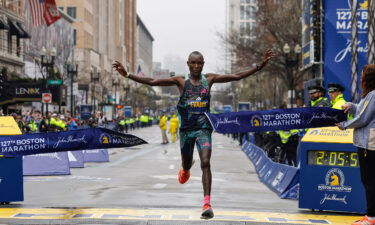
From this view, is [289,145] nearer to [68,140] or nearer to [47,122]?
[68,140]

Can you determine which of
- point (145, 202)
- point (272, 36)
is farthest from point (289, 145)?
point (272, 36)

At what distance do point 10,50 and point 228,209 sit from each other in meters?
53.4

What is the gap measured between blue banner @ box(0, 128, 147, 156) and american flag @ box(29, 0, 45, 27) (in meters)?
33.0

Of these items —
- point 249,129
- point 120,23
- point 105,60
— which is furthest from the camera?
point 120,23

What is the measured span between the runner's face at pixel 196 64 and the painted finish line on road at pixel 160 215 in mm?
1792

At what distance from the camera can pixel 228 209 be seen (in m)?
10.2

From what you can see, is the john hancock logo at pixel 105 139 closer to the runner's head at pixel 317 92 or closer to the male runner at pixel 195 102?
the male runner at pixel 195 102

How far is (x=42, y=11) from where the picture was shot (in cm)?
4272

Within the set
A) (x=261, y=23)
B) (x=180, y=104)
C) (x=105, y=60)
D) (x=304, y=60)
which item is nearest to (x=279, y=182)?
(x=180, y=104)

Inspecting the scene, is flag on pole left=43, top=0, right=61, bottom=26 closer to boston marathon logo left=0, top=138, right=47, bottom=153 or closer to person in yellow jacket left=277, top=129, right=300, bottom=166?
person in yellow jacket left=277, top=129, right=300, bottom=166

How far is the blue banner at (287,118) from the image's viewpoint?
9633mm

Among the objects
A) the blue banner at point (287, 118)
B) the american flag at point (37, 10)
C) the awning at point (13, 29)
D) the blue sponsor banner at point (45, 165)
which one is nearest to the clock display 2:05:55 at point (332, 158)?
the blue banner at point (287, 118)

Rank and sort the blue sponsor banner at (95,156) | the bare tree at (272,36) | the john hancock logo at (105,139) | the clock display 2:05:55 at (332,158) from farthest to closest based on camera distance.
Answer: the bare tree at (272,36) < the blue sponsor banner at (95,156) < the clock display 2:05:55 at (332,158) < the john hancock logo at (105,139)

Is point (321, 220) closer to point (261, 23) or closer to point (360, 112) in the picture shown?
point (360, 112)
